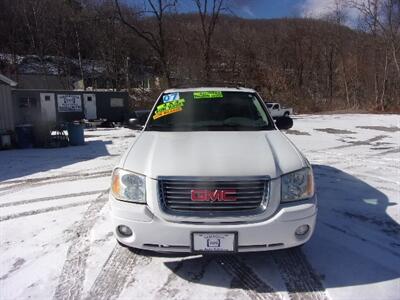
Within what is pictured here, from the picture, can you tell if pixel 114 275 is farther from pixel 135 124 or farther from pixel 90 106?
pixel 90 106

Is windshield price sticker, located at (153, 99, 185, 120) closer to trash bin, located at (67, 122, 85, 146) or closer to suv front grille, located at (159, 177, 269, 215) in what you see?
suv front grille, located at (159, 177, 269, 215)

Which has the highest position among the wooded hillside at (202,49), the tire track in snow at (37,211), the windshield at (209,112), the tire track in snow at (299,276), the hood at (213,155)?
the wooded hillside at (202,49)

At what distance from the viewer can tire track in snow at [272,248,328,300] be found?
2.84 metres

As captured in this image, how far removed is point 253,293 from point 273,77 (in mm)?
36103

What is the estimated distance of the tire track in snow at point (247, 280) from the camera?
9.35 feet

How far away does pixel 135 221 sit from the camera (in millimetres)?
2809

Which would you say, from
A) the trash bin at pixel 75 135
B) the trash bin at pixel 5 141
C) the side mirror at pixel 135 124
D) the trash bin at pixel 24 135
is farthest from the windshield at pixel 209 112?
the trash bin at pixel 5 141

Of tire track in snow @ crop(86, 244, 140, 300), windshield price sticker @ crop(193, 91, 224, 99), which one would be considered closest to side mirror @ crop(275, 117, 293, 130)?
windshield price sticker @ crop(193, 91, 224, 99)

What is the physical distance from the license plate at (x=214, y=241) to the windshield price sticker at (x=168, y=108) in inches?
78.5

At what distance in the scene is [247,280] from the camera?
3.03m

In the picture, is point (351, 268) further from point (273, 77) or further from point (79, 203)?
point (273, 77)

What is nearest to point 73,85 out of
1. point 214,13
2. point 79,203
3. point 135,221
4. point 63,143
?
point 214,13

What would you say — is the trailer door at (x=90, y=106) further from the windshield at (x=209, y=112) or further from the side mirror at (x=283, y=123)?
the side mirror at (x=283, y=123)

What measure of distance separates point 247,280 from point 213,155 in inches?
42.4
